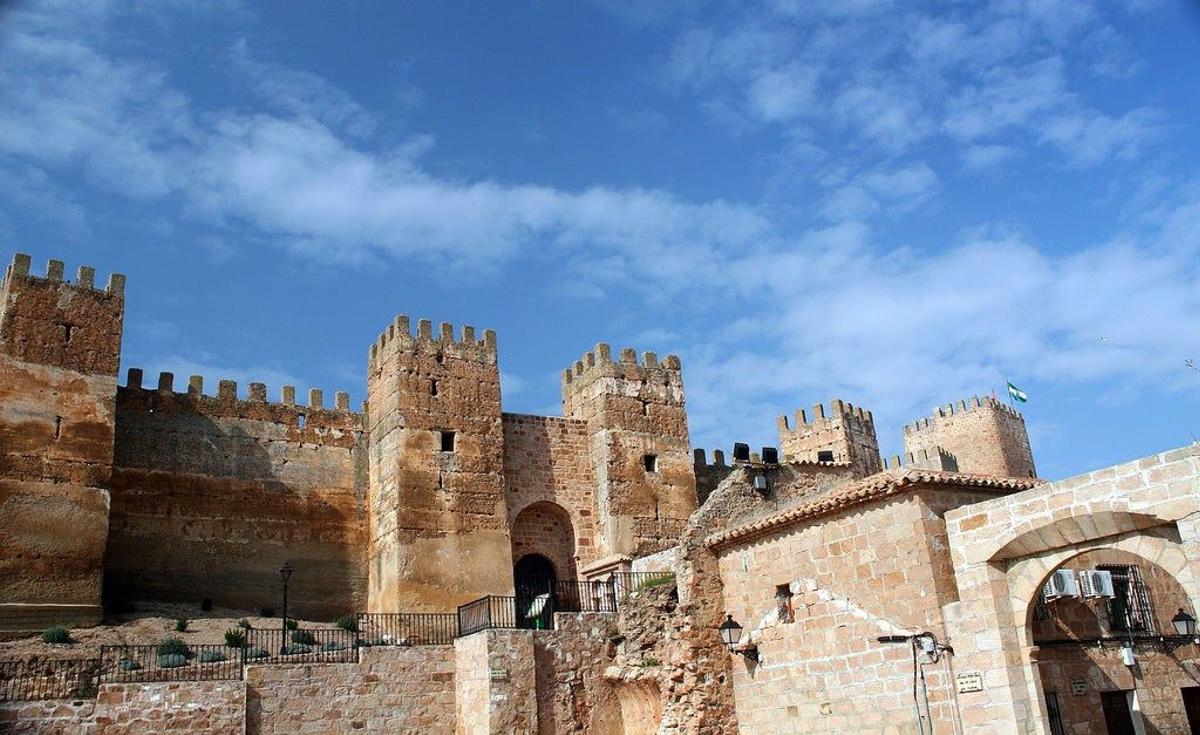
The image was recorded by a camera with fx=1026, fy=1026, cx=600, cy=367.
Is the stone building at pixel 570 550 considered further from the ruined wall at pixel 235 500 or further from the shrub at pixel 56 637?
the shrub at pixel 56 637

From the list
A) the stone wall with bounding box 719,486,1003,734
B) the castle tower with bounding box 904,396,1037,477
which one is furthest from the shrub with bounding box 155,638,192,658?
the castle tower with bounding box 904,396,1037,477

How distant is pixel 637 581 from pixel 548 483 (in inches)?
186

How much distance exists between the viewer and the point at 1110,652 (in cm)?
1681

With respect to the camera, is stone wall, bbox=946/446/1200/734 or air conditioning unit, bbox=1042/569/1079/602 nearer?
stone wall, bbox=946/446/1200/734

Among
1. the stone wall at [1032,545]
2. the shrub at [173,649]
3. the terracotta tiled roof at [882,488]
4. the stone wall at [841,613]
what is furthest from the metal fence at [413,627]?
the stone wall at [1032,545]

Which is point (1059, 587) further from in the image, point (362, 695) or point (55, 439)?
point (55, 439)

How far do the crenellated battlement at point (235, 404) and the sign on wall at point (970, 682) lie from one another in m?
18.2

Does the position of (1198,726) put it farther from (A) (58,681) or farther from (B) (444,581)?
(A) (58,681)

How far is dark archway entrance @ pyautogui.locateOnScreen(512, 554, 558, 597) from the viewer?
88.4 ft

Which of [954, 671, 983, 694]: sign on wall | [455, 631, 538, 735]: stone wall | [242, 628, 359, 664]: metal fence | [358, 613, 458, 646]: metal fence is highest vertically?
[358, 613, 458, 646]: metal fence

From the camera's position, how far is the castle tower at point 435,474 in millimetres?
24156

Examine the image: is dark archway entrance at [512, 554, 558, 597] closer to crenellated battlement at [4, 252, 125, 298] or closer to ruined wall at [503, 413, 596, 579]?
ruined wall at [503, 413, 596, 579]

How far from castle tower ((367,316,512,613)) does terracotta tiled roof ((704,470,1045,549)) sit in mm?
8845

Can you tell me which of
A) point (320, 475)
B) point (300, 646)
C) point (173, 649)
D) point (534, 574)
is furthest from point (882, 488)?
point (320, 475)
